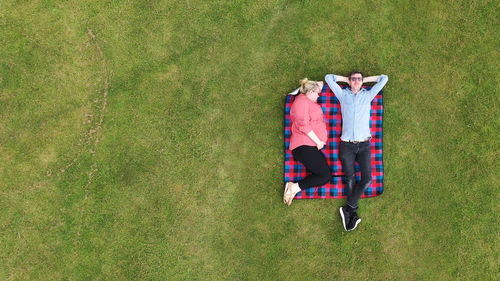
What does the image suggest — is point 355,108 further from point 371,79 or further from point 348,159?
point 348,159

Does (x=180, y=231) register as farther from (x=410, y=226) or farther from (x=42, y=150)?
(x=410, y=226)

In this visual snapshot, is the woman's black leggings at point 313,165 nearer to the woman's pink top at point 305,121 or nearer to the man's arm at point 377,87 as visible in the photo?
the woman's pink top at point 305,121

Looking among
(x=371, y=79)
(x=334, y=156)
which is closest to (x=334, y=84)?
(x=371, y=79)

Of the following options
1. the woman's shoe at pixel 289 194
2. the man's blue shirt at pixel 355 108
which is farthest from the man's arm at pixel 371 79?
the woman's shoe at pixel 289 194

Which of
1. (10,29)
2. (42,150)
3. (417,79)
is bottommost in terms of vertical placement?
(42,150)

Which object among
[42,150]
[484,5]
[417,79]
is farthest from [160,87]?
[484,5]

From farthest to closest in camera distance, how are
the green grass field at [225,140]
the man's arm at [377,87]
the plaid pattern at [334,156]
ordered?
the plaid pattern at [334,156] → the green grass field at [225,140] → the man's arm at [377,87]

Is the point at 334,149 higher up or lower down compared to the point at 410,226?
higher up
